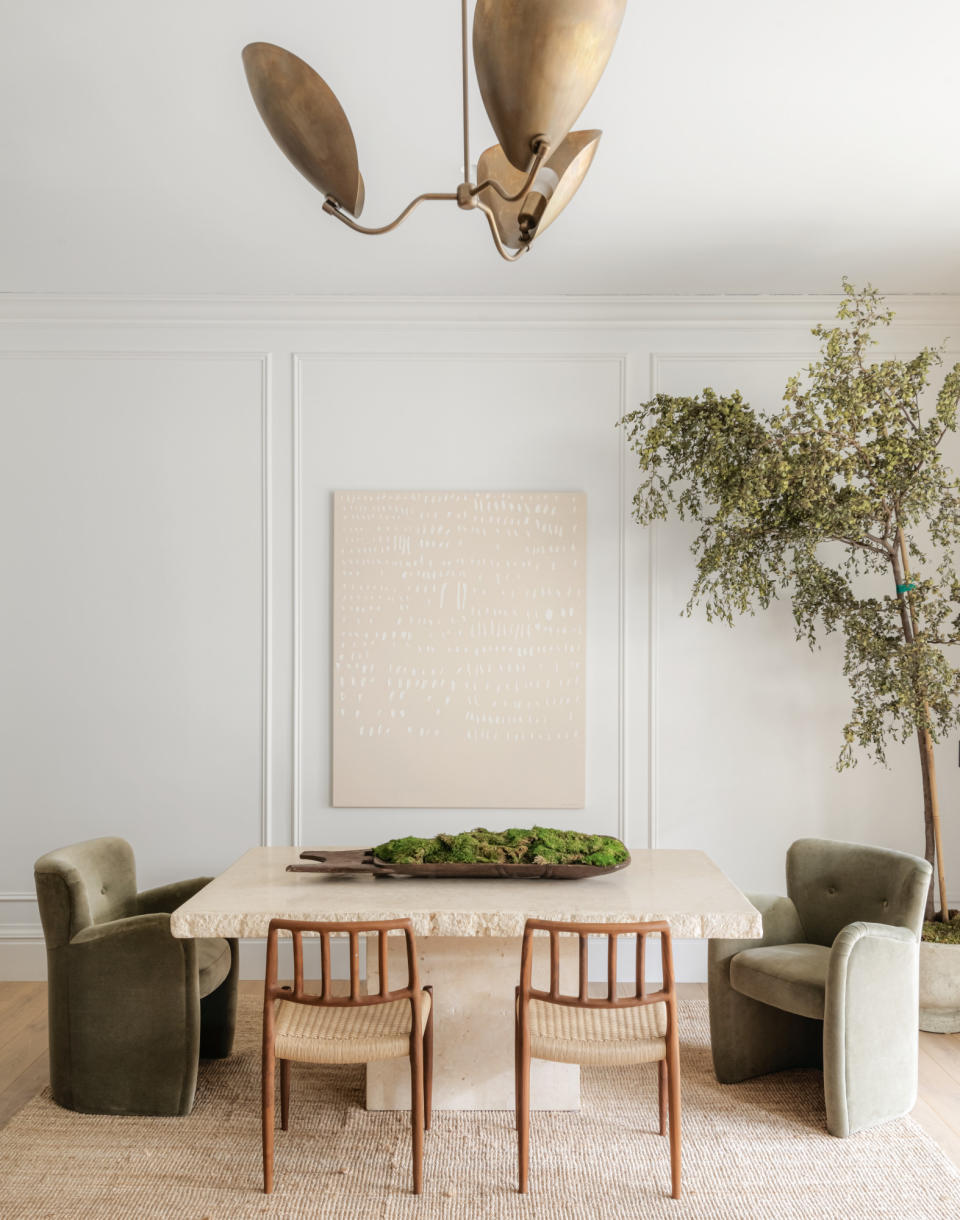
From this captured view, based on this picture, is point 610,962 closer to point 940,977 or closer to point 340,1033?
point 340,1033

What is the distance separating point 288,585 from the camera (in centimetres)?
423

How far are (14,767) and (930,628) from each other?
378 cm

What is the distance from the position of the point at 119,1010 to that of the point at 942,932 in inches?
112

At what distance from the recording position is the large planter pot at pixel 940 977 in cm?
351

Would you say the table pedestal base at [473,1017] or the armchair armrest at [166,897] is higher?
the armchair armrest at [166,897]

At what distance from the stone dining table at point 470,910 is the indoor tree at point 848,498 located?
1.09 meters

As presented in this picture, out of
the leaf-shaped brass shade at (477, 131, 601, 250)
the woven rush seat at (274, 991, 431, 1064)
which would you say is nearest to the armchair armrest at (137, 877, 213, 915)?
the woven rush seat at (274, 991, 431, 1064)

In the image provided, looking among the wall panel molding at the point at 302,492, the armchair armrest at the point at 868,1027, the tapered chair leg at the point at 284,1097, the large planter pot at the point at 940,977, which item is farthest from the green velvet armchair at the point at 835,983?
the tapered chair leg at the point at 284,1097

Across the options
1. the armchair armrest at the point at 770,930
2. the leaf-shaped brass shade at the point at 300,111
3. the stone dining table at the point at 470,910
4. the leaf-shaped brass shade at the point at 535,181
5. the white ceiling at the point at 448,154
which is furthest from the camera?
the armchair armrest at the point at 770,930

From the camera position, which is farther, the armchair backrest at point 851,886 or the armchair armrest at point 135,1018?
the armchair backrest at point 851,886

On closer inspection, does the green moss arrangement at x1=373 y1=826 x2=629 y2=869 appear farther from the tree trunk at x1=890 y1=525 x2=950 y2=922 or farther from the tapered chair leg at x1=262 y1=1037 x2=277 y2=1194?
the tree trunk at x1=890 y1=525 x2=950 y2=922

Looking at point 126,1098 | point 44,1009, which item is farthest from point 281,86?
point 44,1009

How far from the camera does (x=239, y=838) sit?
13.8 ft

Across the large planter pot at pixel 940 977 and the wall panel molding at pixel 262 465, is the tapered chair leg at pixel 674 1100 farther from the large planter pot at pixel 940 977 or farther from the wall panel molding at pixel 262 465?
the wall panel molding at pixel 262 465
